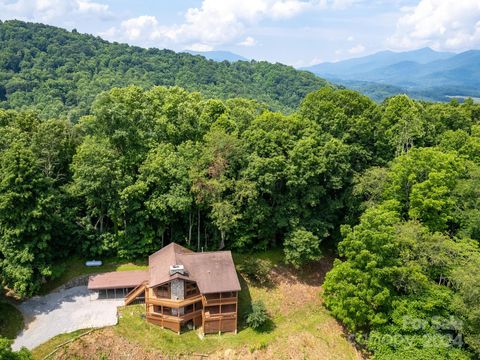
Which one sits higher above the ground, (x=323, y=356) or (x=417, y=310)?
(x=417, y=310)

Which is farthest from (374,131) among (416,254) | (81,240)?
(81,240)

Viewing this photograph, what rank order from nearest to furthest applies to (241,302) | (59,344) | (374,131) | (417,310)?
(59,344), (417,310), (241,302), (374,131)

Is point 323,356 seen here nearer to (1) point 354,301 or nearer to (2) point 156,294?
(1) point 354,301

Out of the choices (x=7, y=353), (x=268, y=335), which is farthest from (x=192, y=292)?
(x=7, y=353)

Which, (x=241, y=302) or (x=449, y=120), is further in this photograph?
(x=449, y=120)

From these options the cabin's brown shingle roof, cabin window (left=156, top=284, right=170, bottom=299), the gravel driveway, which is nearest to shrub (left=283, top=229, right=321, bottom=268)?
the cabin's brown shingle roof

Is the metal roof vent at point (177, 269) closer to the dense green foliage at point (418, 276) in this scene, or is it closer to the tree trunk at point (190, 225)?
the tree trunk at point (190, 225)
